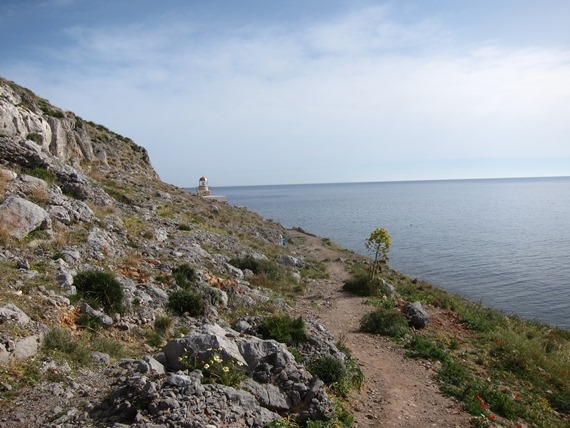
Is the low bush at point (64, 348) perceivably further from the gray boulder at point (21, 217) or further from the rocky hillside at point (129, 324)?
the gray boulder at point (21, 217)

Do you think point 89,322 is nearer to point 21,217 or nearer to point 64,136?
point 21,217

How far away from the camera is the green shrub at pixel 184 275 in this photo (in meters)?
15.3

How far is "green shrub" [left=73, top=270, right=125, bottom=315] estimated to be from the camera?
1184 cm

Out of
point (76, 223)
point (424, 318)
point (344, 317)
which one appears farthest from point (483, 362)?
point (76, 223)

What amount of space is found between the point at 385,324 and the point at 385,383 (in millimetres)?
4524

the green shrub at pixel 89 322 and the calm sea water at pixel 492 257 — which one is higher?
the green shrub at pixel 89 322

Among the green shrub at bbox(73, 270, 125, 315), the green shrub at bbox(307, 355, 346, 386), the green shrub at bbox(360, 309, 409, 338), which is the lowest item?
the green shrub at bbox(360, 309, 409, 338)

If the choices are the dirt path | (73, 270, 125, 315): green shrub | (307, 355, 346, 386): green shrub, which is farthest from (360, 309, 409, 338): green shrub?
(73, 270, 125, 315): green shrub

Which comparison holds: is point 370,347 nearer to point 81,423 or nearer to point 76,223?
point 81,423

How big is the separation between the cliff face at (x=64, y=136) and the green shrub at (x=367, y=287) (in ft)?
66.1

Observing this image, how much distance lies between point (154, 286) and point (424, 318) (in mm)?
11122

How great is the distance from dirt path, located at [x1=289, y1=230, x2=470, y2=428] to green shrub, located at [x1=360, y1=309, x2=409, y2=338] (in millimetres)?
426

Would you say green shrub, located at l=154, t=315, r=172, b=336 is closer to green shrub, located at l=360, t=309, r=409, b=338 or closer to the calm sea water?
green shrub, located at l=360, t=309, r=409, b=338

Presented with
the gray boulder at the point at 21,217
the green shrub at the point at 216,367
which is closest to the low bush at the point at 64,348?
the green shrub at the point at 216,367
